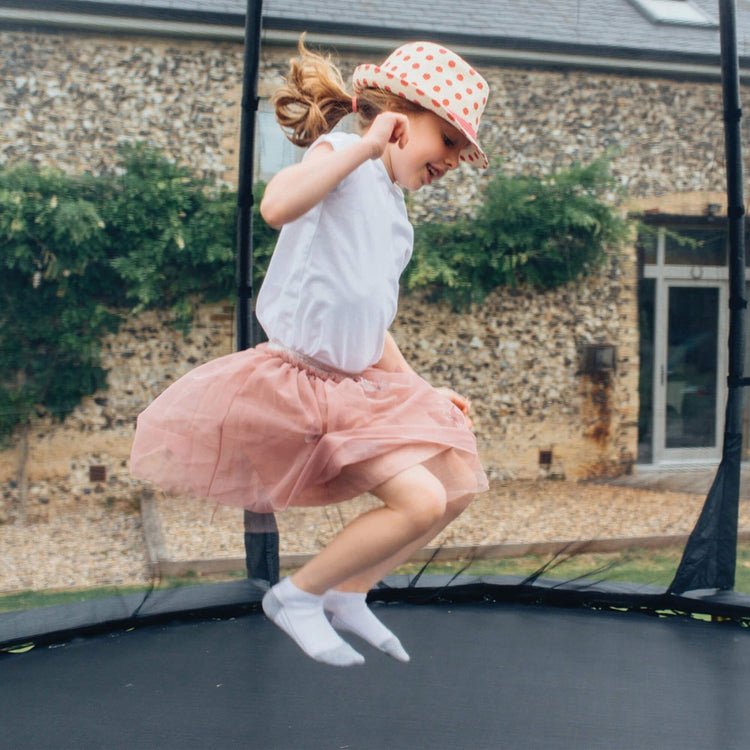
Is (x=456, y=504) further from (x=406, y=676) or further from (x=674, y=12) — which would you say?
(x=674, y=12)

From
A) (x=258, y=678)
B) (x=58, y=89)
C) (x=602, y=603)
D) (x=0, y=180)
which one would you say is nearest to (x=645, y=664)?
(x=602, y=603)

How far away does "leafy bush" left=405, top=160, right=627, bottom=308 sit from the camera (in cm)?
317

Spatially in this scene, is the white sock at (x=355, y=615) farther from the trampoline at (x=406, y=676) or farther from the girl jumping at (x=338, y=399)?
the trampoline at (x=406, y=676)

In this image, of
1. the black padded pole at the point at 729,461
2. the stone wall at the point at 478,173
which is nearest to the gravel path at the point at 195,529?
the stone wall at the point at 478,173

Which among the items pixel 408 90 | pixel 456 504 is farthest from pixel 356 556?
pixel 408 90

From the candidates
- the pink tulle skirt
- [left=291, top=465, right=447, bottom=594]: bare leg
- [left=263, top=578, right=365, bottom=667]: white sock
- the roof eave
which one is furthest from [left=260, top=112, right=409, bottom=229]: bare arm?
the roof eave

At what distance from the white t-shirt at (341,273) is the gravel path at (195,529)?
169cm

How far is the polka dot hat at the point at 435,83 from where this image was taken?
1048 millimetres

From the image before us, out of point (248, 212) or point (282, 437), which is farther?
point (248, 212)

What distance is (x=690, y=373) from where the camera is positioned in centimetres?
346

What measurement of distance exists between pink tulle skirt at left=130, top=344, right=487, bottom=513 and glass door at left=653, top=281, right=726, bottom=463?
2.38m

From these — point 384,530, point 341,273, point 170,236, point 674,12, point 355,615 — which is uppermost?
point 674,12

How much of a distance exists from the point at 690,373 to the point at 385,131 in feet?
9.27

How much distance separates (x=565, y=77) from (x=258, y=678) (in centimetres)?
254
